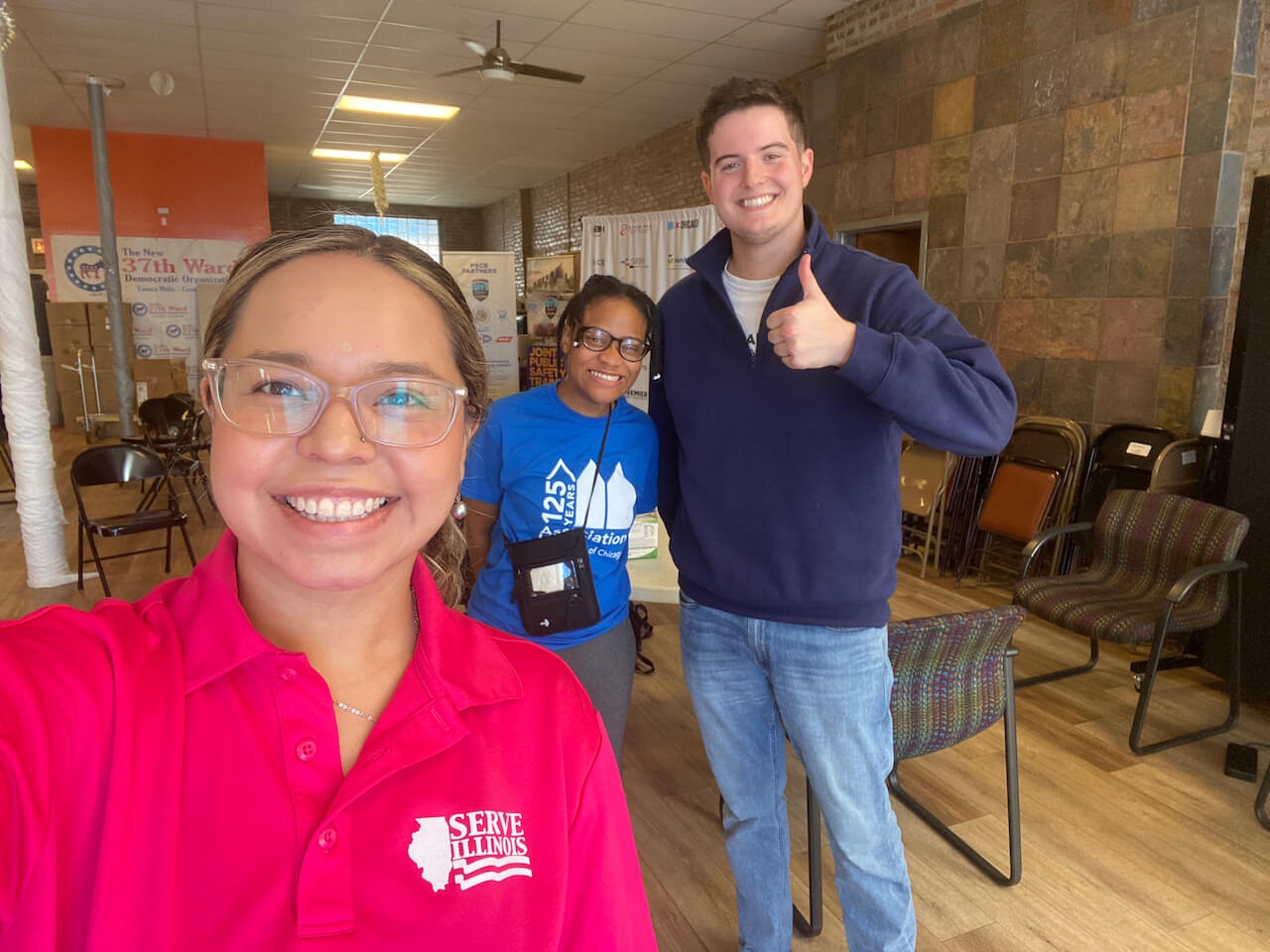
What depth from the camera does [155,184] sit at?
369 inches

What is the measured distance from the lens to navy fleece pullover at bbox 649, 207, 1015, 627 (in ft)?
4.89

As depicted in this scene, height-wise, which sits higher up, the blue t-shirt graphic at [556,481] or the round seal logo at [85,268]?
the round seal logo at [85,268]

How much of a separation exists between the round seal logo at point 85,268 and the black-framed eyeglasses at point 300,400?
1046 centimetres

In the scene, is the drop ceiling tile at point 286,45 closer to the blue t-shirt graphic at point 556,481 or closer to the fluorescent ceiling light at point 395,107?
the fluorescent ceiling light at point 395,107

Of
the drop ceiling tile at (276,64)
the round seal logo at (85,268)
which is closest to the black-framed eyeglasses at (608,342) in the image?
the drop ceiling tile at (276,64)

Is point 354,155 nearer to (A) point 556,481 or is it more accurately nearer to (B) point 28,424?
(B) point 28,424

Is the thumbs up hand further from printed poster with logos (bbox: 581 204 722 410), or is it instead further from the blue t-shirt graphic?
printed poster with logos (bbox: 581 204 722 410)

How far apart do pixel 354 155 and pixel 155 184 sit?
248 cm

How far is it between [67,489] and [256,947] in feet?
26.2

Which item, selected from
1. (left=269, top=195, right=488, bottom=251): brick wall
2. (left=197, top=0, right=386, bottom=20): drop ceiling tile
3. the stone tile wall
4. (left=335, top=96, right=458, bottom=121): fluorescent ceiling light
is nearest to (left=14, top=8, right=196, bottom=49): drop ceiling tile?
(left=197, top=0, right=386, bottom=20): drop ceiling tile

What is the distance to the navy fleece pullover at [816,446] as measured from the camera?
4.89ft

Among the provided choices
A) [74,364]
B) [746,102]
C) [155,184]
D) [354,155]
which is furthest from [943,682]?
[354,155]

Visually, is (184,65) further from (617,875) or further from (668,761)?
(617,875)

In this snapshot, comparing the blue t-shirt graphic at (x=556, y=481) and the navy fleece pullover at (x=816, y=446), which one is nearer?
the navy fleece pullover at (x=816, y=446)
